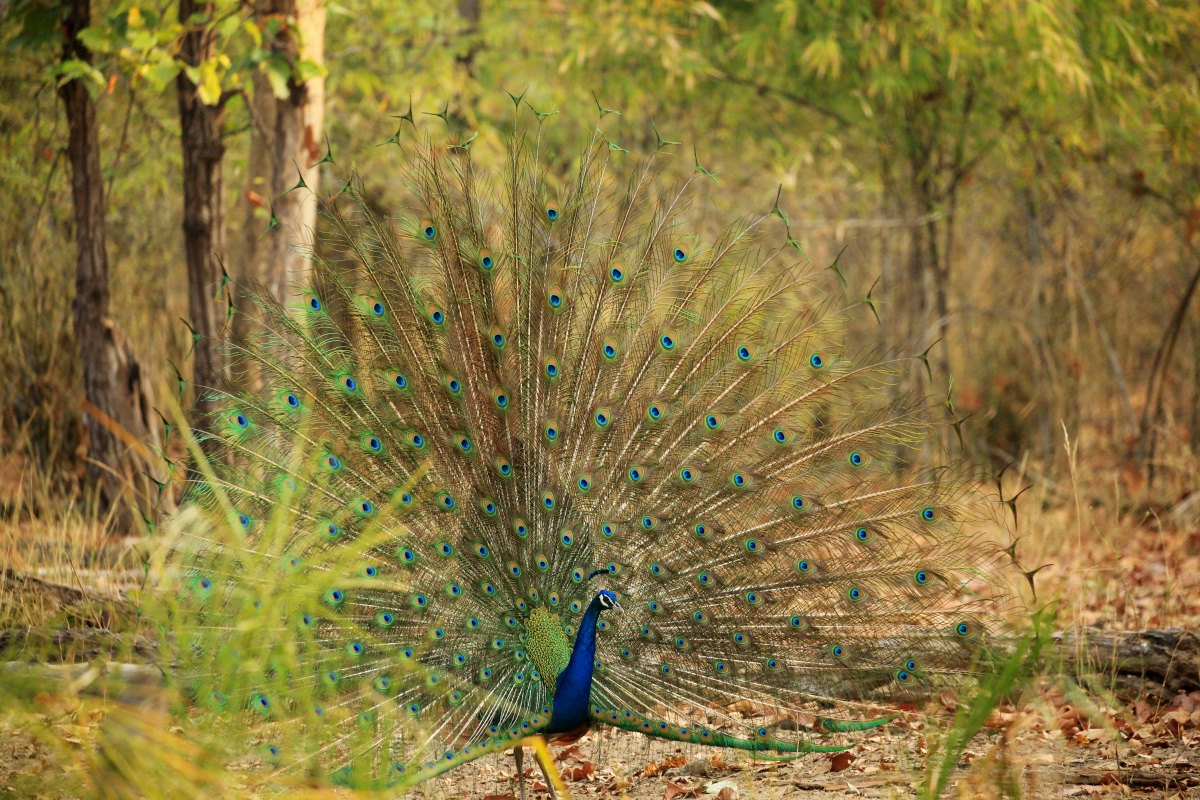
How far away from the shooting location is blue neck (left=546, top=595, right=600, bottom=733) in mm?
3365

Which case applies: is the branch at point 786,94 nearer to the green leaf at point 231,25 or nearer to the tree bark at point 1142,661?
the green leaf at point 231,25

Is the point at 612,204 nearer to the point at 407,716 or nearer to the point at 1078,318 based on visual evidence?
the point at 407,716

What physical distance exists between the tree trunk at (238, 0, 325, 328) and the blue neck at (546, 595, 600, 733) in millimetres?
2714

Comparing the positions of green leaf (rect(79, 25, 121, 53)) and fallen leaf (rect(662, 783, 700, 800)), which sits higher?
green leaf (rect(79, 25, 121, 53))

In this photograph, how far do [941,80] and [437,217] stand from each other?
578 cm

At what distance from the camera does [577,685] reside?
11.0 feet

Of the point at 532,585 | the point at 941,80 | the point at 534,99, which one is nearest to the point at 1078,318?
the point at 941,80

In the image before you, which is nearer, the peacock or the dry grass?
the dry grass

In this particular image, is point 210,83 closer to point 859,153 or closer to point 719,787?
point 719,787

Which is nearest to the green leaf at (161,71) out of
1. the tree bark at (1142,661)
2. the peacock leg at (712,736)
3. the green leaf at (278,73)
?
the green leaf at (278,73)

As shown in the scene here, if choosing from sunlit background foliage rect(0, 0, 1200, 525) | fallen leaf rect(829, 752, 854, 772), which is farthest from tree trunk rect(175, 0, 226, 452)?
fallen leaf rect(829, 752, 854, 772)

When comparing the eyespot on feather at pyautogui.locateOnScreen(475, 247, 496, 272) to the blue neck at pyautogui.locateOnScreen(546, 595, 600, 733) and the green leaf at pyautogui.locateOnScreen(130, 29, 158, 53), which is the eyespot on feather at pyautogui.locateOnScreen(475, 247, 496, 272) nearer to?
the blue neck at pyautogui.locateOnScreen(546, 595, 600, 733)

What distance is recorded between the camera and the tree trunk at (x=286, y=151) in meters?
5.36

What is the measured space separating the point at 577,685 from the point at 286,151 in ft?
11.1
